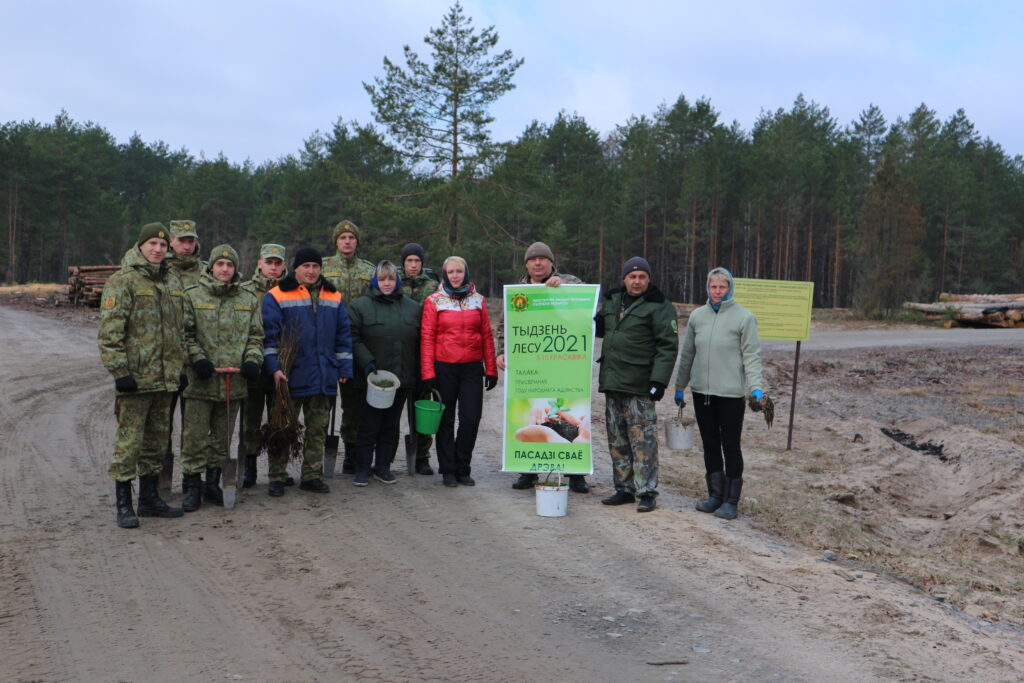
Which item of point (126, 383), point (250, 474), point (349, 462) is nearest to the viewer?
point (126, 383)

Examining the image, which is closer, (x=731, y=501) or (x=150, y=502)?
(x=150, y=502)

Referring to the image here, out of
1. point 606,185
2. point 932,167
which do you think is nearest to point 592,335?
point 606,185

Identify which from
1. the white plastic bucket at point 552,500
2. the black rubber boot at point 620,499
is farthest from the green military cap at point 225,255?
the black rubber boot at point 620,499

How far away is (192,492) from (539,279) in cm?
350

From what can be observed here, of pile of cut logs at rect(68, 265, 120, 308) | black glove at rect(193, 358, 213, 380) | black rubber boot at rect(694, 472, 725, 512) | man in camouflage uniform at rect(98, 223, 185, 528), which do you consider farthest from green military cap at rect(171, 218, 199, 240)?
pile of cut logs at rect(68, 265, 120, 308)

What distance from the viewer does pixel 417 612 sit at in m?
4.84

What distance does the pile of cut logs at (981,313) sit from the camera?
114ft

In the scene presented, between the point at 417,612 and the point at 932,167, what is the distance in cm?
5822

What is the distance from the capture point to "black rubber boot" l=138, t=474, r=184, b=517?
651 centimetres

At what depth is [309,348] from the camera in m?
7.11

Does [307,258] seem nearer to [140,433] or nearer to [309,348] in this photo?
[309,348]

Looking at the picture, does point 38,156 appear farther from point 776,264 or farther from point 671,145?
point 776,264

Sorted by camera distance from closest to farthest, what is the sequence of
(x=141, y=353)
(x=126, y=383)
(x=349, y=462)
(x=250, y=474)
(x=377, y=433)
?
(x=126, y=383), (x=141, y=353), (x=250, y=474), (x=377, y=433), (x=349, y=462)

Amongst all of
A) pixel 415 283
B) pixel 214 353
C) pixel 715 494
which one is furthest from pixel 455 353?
pixel 715 494
